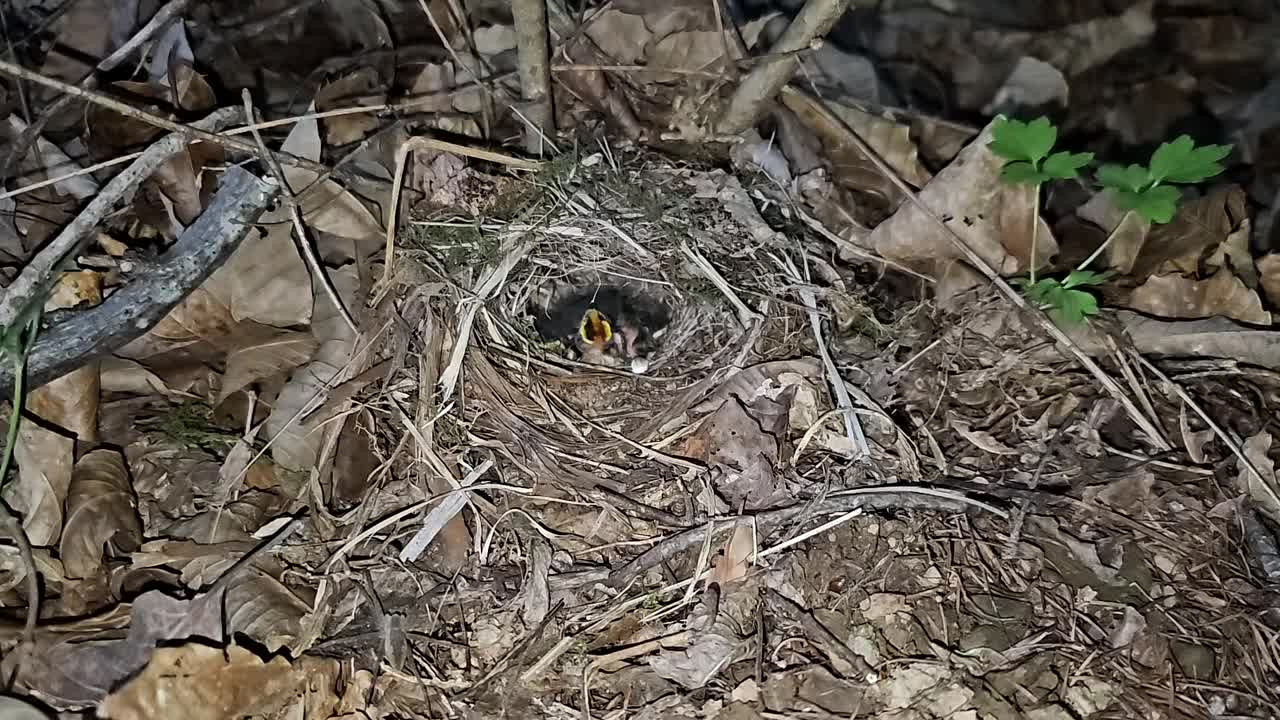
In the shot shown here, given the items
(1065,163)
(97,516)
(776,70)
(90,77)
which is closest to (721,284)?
(776,70)

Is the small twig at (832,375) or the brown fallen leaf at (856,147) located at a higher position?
the brown fallen leaf at (856,147)

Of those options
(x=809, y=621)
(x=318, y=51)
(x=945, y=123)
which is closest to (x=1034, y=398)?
(x=809, y=621)

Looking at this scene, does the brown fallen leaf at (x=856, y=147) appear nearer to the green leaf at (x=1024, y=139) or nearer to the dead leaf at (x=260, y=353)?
the green leaf at (x=1024, y=139)

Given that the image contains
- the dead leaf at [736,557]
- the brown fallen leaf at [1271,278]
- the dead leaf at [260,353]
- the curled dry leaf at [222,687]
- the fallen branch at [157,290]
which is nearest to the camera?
the curled dry leaf at [222,687]

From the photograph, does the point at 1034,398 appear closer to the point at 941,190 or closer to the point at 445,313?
the point at 941,190

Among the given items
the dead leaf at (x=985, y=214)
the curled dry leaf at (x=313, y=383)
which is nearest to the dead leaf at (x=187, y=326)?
the curled dry leaf at (x=313, y=383)

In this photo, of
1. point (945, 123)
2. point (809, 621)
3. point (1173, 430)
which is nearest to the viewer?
point (809, 621)
